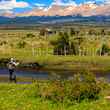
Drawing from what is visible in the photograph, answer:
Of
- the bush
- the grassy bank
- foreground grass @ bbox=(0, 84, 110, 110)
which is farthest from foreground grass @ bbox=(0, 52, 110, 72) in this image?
the bush

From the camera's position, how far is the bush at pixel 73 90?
952 inches

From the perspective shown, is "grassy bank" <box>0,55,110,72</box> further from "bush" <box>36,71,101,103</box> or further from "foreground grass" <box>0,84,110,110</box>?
"bush" <box>36,71,101,103</box>

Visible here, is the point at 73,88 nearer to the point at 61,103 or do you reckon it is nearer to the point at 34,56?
the point at 61,103

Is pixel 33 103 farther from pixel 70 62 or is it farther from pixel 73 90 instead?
pixel 70 62

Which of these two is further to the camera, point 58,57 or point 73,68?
point 58,57

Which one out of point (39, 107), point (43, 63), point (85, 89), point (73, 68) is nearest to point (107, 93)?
point (85, 89)

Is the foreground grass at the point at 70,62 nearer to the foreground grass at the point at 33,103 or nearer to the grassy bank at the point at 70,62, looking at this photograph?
the grassy bank at the point at 70,62

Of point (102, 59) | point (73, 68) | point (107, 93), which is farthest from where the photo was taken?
point (102, 59)

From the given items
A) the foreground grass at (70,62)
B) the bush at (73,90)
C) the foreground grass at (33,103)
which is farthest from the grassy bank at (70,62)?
the bush at (73,90)

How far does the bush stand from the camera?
24.2 meters

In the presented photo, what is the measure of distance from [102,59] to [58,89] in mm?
→ 40920

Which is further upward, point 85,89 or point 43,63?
point 85,89

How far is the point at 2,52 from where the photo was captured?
248 ft

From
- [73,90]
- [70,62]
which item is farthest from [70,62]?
[73,90]
